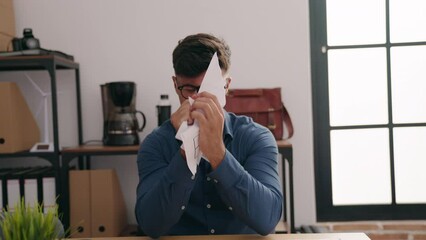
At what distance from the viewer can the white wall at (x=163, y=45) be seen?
7.95ft

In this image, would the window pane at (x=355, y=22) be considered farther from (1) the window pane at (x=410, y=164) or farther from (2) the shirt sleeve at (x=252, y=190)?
(2) the shirt sleeve at (x=252, y=190)

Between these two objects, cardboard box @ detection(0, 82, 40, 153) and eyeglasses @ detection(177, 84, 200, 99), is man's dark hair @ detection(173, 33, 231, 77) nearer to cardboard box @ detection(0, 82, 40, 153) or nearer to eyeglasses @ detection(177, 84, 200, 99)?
eyeglasses @ detection(177, 84, 200, 99)

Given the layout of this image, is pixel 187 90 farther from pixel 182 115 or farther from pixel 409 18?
pixel 409 18

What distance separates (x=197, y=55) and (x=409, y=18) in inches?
67.7

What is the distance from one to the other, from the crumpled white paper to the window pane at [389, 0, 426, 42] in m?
1.83

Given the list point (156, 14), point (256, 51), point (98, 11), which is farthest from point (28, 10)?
point (256, 51)

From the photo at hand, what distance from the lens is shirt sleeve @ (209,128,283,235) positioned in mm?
1073

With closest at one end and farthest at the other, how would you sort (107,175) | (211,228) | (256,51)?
(211,228) → (107,175) → (256,51)

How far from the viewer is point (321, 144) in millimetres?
2508

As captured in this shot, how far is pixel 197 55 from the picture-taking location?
1.29 metres

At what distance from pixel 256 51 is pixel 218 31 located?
0.24 m

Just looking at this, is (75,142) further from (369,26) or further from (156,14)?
(369,26)

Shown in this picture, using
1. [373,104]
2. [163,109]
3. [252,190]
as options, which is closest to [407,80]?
[373,104]

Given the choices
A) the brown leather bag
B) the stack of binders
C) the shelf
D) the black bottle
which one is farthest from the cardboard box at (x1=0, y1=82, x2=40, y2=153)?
the brown leather bag
